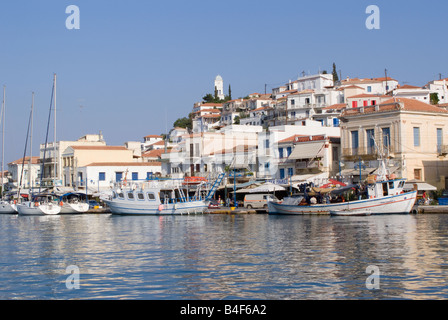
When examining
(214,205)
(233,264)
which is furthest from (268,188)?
(233,264)

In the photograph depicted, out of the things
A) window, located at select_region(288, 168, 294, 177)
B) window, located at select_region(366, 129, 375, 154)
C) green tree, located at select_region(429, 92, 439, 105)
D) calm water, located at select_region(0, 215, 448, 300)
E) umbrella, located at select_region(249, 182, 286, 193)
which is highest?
green tree, located at select_region(429, 92, 439, 105)

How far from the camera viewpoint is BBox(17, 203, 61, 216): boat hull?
66875 mm

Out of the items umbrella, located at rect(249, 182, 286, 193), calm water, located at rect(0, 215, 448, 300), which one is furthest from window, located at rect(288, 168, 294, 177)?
calm water, located at rect(0, 215, 448, 300)

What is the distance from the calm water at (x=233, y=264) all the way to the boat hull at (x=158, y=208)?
75.8ft

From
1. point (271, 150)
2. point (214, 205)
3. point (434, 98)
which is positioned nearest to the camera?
point (214, 205)

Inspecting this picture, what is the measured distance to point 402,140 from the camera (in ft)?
176

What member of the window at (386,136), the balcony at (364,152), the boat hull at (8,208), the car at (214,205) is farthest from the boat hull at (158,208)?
the boat hull at (8,208)

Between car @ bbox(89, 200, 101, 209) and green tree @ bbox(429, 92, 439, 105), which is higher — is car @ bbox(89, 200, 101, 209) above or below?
below

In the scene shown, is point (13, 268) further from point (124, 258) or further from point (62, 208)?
point (62, 208)

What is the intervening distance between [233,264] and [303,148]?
140ft

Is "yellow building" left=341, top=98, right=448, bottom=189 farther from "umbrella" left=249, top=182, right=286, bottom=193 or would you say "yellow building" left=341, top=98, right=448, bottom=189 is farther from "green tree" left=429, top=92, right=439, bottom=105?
"green tree" left=429, top=92, right=439, bottom=105

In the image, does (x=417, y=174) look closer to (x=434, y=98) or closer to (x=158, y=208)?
(x=158, y=208)

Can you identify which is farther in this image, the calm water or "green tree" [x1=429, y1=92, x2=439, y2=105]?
"green tree" [x1=429, y1=92, x2=439, y2=105]

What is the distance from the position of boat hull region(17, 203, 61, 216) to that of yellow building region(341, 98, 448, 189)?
3305 centimetres
